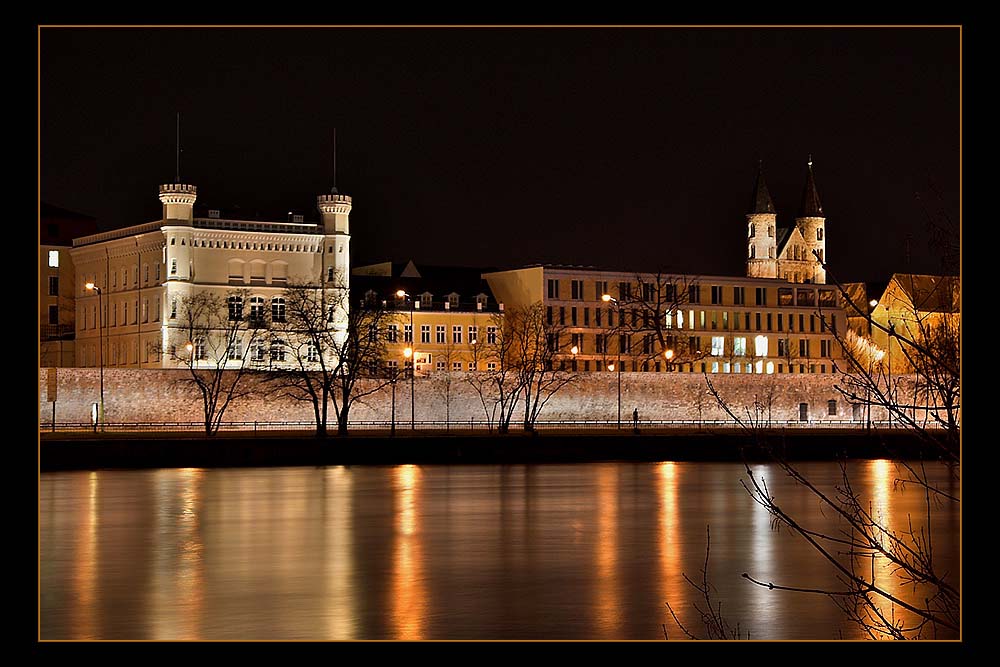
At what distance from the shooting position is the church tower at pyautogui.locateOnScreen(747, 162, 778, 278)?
141250mm

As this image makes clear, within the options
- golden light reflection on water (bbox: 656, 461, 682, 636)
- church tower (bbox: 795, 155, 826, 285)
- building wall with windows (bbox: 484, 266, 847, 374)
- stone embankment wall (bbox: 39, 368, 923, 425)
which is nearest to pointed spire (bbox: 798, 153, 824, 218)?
church tower (bbox: 795, 155, 826, 285)

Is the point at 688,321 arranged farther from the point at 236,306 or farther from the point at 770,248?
the point at 770,248

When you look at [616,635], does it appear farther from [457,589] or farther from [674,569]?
[674,569]

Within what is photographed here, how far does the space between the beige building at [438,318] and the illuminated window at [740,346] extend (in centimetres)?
1736

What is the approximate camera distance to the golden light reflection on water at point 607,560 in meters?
19.8

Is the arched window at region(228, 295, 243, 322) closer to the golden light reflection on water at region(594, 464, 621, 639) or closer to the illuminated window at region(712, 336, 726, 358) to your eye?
the illuminated window at region(712, 336, 726, 358)

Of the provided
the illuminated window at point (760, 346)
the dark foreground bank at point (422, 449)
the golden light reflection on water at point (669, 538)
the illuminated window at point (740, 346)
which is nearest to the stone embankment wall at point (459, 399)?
the dark foreground bank at point (422, 449)

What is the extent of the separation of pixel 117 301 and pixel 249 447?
1321 inches

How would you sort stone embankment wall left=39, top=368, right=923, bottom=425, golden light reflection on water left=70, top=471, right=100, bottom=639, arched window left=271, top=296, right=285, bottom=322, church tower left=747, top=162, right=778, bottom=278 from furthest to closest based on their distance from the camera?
church tower left=747, top=162, right=778, bottom=278
arched window left=271, top=296, right=285, bottom=322
stone embankment wall left=39, top=368, right=923, bottom=425
golden light reflection on water left=70, top=471, right=100, bottom=639

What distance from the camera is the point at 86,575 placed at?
25.2 meters

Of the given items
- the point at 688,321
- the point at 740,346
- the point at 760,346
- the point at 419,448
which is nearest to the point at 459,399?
the point at 419,448

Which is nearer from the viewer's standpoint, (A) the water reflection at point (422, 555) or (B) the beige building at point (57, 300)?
(A) the water reflection at point (422, 555)

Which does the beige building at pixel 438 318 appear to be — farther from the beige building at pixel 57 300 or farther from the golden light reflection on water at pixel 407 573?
the golden light reflection on water at pixel 407 573

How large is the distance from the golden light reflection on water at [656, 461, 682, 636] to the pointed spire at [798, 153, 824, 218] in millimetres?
103672
